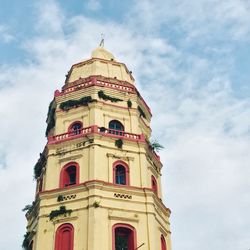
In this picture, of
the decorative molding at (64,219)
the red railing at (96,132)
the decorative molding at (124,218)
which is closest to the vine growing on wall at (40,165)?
the red railing at (96,132)

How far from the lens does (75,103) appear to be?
38812 millimetres

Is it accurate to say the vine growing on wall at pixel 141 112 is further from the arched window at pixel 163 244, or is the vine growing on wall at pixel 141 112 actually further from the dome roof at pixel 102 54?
the arched window at pixel 163 244

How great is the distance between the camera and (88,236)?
3034cm

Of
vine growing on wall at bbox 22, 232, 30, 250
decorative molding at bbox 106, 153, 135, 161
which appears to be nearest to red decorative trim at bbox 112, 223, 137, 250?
decorative molding at bbox 106, 153, 135, 161

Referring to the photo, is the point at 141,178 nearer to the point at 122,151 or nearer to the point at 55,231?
the point at 122,151

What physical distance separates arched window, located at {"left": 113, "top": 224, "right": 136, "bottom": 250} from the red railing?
21.8 feet

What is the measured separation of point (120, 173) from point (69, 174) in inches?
130

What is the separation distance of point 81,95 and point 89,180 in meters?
8.57

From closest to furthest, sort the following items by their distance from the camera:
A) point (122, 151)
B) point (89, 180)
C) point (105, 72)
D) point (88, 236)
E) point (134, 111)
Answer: point (88, 236)
point (89, 180)
point (122, 151)
point (134, 111)
point (105, 72)

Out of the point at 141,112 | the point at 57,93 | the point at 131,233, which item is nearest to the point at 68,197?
the point at 131,233

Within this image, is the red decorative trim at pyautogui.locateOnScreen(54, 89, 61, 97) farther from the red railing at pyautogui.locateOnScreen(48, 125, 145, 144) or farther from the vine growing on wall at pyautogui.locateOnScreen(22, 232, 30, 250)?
the vine growing on wall at pyautogui.locateOnScreen(22, 232, 30, 250)

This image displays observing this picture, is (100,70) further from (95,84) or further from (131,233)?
(131,233)

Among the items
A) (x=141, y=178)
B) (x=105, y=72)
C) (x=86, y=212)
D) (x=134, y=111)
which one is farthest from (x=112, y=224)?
(x=105, y=72)

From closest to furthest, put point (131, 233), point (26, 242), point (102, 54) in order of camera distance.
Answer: point (131, 233)
point (26, 242)
point (102, 54)
